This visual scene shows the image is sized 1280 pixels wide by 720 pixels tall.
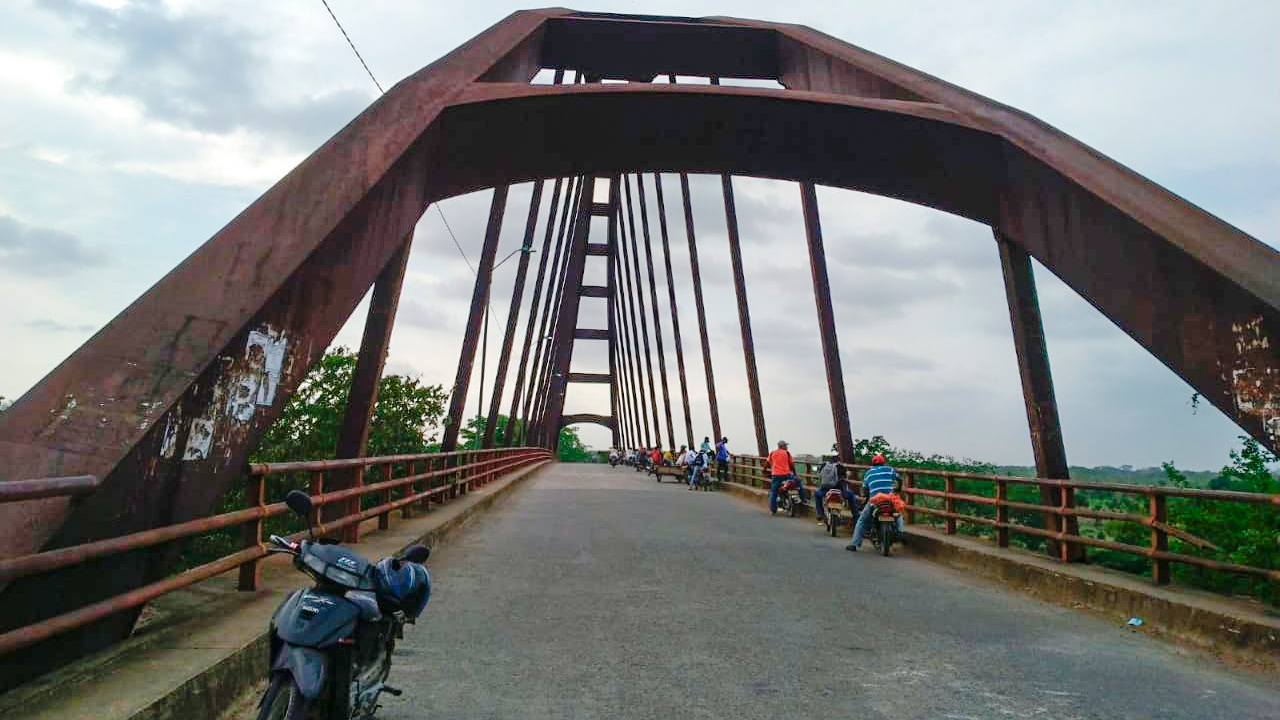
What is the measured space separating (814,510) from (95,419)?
14.3 metres

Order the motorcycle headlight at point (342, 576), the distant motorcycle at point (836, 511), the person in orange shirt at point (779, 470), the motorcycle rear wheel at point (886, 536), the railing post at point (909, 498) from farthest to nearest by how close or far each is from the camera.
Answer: the person in orange shirt at point (779, 470), the distant motorcycle at point (836, 511), the railing post at point (909, 498), the motorcycle rear wheel at point (886, 536), the motorcycle headlight at point (342, 576)

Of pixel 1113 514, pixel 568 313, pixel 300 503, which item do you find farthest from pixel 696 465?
pixel 568 313

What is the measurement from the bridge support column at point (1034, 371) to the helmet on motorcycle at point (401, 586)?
7.05 metres

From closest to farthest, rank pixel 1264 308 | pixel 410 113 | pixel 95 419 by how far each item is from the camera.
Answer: pixel 95 419
pixel 1264 308
pixel 410 113

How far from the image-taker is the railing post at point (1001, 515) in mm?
9727

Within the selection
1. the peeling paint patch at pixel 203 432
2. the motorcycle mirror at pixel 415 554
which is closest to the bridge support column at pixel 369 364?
the peeling paint patch at pixel 203 432

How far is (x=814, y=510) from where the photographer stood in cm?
1683

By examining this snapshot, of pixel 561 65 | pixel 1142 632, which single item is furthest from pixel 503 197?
pixel 1142 632

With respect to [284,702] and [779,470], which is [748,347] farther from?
[284,702]

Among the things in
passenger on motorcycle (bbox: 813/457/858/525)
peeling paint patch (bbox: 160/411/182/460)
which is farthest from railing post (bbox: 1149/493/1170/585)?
peeling paint patch (bbox: 160/411/182/460)

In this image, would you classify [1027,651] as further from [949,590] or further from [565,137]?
[565,137]

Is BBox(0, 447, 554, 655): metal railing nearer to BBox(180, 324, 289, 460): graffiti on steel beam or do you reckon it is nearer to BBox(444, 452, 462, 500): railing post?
BBox(180, 324, 289, 460): graffiti on steel beam

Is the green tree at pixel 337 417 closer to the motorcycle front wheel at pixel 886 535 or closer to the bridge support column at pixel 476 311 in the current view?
the bridge support column at pixel 476 311

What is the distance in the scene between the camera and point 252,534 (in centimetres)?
534
